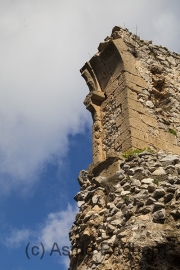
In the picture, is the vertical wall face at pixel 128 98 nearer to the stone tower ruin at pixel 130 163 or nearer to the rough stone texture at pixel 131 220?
the stone tower ruin at pixel 130 163

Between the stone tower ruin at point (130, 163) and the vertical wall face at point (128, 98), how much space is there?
0.07 ft

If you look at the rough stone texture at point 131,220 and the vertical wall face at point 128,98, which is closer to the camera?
the rough stone texture at point 131,220

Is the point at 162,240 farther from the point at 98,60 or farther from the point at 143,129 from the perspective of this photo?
the point at 98,60

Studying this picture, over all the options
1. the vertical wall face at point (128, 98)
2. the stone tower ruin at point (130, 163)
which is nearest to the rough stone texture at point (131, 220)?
the stone tower ruin at point (130, 163)

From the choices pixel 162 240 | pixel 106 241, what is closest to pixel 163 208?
pixel 162 240

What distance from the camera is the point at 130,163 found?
547cm

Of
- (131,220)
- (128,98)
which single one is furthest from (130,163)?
(128,98)

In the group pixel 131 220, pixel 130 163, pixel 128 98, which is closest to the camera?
pixel 131 220

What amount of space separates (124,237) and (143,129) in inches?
99.2

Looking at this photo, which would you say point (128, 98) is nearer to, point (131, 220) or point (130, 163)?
point (130, 163)

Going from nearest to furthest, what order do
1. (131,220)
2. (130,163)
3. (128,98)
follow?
(131,220) < (130,163) < (128,98)

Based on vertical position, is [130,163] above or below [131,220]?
above

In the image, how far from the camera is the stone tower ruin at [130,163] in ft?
13.9

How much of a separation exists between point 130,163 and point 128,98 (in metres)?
1.66
